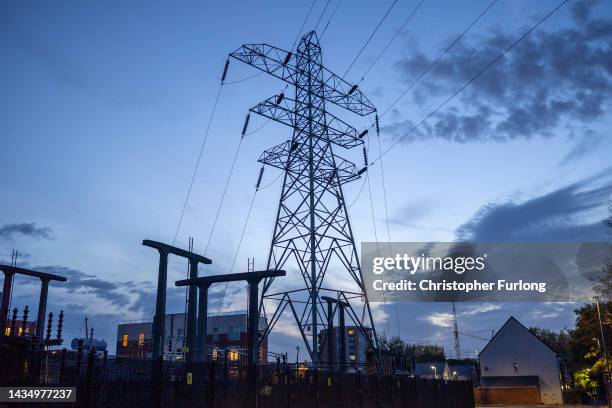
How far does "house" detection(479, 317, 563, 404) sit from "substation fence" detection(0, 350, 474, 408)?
136ft

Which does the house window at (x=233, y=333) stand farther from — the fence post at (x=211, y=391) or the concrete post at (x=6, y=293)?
the fence post at (x=211, y=391)

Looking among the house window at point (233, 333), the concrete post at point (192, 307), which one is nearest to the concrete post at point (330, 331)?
the concrete post at point (192, 307)

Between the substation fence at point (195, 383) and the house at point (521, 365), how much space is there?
136 ft

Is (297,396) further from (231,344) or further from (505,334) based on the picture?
(231,344)

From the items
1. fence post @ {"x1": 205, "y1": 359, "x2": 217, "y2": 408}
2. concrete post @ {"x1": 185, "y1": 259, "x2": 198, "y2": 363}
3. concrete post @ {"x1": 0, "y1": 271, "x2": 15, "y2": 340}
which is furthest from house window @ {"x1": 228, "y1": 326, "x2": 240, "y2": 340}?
fence post @ {"x1": 205, "y1": 359, "x2": 217, "y2": 408}

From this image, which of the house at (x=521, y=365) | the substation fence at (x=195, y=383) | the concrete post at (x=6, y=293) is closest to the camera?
the substation fence at (x=195, y=383)

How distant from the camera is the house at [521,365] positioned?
190 ft

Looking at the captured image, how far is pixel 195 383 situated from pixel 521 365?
54.3 meters

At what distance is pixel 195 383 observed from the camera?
47.8 feet

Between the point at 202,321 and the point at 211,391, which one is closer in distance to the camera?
the point at 211,391

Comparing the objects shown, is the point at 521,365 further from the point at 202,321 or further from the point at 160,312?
the point at 160,312

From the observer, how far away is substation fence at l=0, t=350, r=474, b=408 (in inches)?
487

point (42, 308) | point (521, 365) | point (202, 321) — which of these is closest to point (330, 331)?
point (202, 321)

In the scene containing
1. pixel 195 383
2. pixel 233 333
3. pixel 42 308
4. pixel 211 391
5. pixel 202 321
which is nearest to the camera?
pixel 211 391
